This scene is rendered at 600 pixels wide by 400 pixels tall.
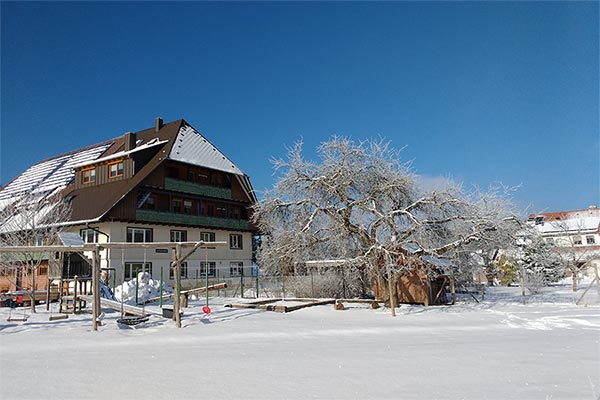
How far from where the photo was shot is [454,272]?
868 inches

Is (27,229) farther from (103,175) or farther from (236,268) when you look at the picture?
(236,268)

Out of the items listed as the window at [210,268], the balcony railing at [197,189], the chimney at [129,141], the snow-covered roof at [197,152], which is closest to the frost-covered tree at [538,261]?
the window at [210,268]

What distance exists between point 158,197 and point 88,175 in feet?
23.8

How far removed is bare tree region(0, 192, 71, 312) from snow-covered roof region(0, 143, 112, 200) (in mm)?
6621

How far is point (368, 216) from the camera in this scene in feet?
69.3

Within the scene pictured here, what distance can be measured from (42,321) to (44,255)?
522 inches

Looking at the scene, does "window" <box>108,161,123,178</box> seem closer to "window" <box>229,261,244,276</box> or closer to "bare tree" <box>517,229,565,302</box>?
"window" <box>229,261,244,276</box>

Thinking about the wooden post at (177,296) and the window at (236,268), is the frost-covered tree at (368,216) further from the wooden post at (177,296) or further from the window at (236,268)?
the window at (236,268)

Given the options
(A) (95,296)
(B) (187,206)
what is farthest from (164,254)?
(A) (95,296)

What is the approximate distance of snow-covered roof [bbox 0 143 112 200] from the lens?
4019 centimetres

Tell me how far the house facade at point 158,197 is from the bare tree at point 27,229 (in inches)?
49.5

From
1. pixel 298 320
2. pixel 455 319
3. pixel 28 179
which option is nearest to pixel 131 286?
pixel 298 320

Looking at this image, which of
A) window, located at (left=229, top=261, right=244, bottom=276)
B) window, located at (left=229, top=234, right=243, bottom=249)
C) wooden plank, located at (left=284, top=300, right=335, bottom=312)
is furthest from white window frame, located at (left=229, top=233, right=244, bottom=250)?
wooden plank, located at (left=284, top=300, right=335, bottom=312)

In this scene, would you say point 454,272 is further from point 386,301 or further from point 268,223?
point 268,223
